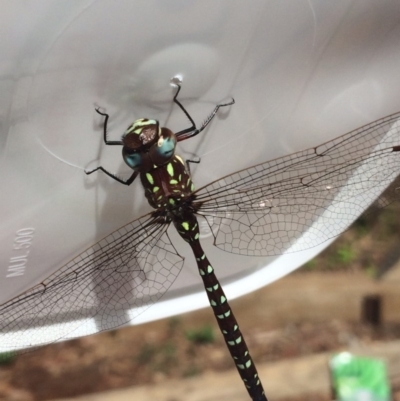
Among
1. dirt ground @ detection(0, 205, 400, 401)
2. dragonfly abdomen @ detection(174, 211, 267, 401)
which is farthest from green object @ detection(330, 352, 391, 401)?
dragonfly abdomen @ detection(174, 211, 267, 401)

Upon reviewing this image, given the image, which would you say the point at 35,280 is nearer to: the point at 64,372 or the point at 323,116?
the point at 323,116

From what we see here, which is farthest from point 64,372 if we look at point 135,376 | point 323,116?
point 323,116

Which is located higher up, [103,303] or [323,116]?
[323,116]

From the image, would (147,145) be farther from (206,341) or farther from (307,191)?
(206,341)

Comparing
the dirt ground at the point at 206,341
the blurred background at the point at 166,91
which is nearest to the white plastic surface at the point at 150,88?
the blurred background at the point at 166,91

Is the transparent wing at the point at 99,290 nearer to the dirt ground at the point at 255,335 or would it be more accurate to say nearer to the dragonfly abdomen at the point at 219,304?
the dragonfly abdomen at the point at 219,304

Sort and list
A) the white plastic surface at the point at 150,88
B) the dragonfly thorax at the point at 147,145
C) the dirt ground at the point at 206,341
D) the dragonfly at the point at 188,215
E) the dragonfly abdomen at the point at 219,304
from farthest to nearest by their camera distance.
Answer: the dirt ground at the point at 206,341 < the dragonfly abdomen at the point at 219,304 < the dragonfly at the point at 188,215 < the dragonfly thorax at the point at 147,145 < the white plastic surface at the point at 150,88
